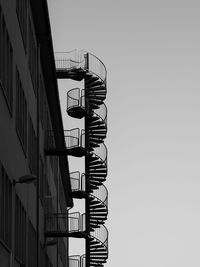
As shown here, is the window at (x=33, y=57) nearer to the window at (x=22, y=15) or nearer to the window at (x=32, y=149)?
the window at (x=32, y=149)

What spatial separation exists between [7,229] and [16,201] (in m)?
3.11

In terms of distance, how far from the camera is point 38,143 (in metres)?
41.2

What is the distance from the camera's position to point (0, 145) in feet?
91.7

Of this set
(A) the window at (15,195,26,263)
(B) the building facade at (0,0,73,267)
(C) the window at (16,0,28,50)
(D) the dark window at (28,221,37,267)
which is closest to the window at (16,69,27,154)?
(B) the building facade at (0,0,73,267)

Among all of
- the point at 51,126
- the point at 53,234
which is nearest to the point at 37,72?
the point at 53,234

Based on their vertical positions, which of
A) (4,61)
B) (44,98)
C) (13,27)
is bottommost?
(4,61)

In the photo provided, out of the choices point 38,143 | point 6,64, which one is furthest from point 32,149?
point 6,64

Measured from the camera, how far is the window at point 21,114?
33562 millimetres

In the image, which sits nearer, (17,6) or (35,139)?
(17,6)

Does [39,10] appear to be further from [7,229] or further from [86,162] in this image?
[86,162]

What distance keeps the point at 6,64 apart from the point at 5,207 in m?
4.02

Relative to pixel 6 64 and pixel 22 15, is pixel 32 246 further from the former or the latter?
pixel 6 64

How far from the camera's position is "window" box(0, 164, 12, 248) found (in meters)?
28.6

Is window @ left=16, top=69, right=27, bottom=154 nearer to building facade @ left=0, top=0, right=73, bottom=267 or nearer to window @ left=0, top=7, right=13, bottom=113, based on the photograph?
building facade @ left=0, top=0, right=73, bottom=267
